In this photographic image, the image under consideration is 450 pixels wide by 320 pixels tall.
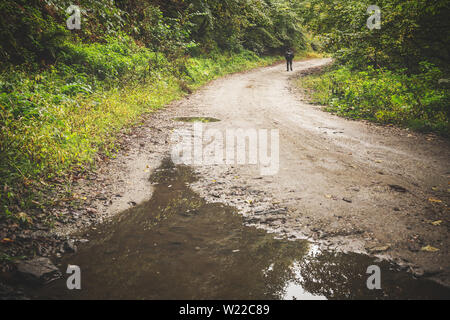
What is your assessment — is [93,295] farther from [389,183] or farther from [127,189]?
[389,183]

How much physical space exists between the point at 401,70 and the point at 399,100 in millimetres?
2719

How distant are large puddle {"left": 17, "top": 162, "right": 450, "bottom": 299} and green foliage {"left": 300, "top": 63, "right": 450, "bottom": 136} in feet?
19.3

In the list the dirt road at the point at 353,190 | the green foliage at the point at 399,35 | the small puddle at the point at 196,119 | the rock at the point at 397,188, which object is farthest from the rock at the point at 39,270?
the green foliage at the point at 399,35

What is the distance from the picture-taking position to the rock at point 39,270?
2465 mm

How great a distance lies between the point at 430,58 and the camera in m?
9.38

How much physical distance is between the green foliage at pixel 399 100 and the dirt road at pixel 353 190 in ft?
2.74

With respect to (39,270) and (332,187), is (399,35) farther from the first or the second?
(39,270)

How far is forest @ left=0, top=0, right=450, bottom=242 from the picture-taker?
4.29m
